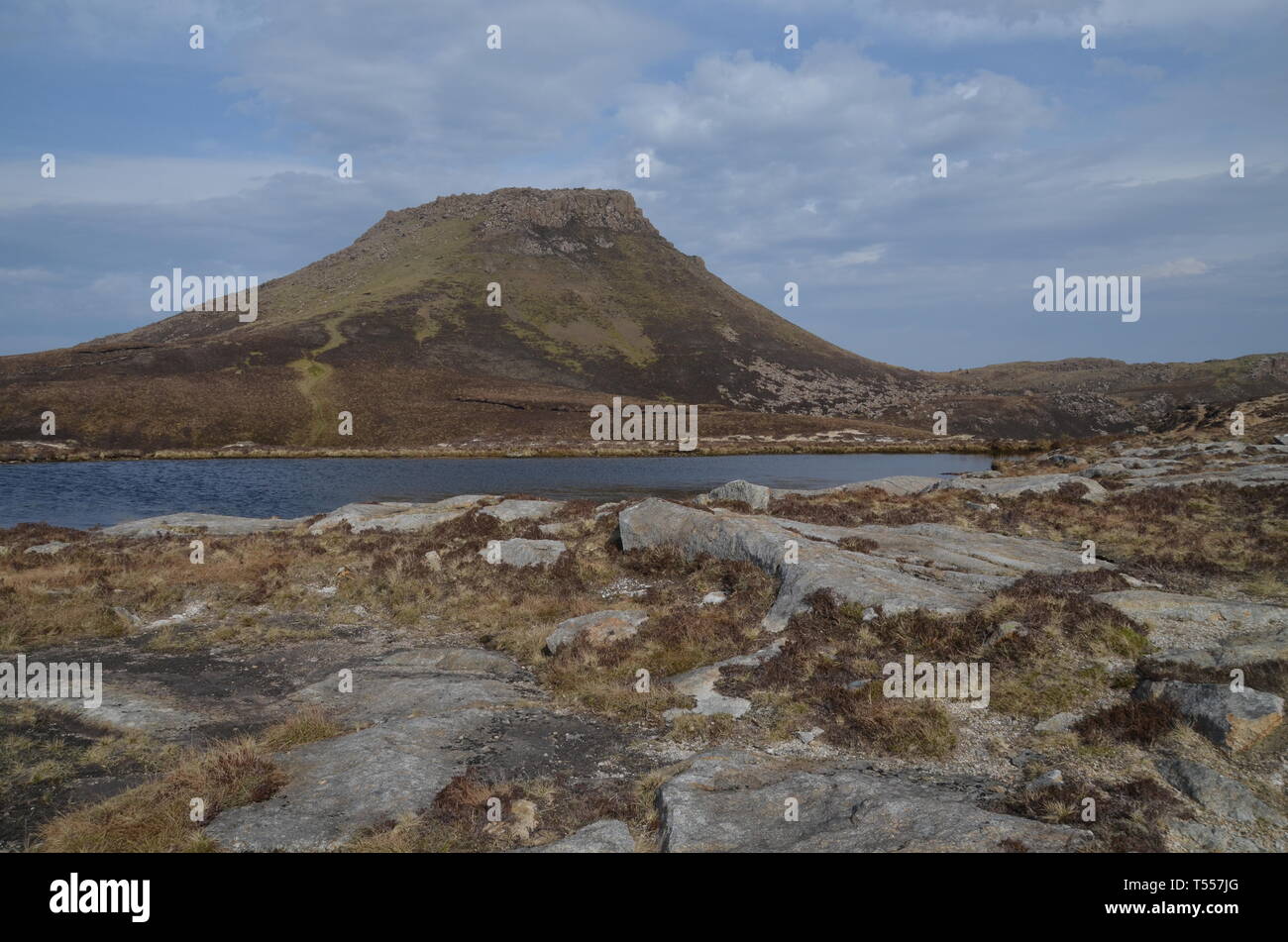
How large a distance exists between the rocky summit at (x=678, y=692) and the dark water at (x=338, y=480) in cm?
2595

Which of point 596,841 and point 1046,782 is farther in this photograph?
point 1046,782

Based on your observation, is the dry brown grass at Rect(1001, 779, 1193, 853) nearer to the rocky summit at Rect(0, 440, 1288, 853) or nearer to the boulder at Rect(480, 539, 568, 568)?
the rocky summit at Rect(0, 440, 1288, 853)

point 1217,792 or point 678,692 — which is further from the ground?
point 1217,792

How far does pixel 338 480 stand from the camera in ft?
212

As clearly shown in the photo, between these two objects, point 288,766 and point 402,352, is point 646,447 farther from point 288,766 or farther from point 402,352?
point 288,766

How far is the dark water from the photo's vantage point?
49.6 meters

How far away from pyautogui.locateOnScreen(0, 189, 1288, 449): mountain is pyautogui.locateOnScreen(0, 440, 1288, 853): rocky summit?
3183 inches

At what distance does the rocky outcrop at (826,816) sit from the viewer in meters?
7.54

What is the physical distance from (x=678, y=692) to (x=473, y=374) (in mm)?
130737

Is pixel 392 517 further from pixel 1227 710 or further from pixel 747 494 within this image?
pixel 1227 710

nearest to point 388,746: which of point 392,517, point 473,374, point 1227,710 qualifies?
point 1227,710
